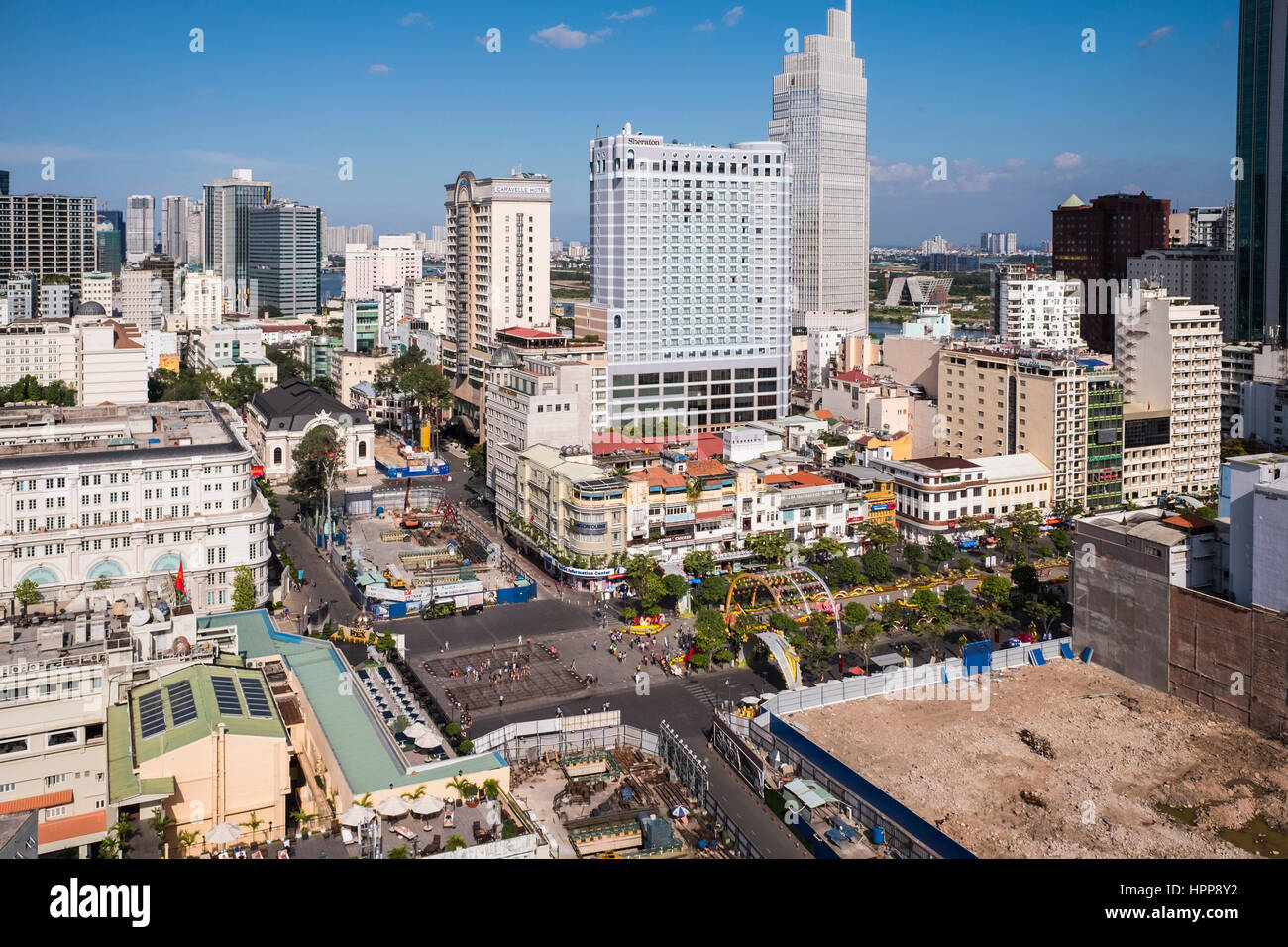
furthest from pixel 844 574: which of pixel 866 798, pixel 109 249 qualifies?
pixel 109 249

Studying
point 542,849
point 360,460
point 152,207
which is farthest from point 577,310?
point 152,207

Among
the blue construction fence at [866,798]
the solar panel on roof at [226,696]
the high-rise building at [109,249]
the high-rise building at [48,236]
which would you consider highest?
the high-rise building at [109,249]

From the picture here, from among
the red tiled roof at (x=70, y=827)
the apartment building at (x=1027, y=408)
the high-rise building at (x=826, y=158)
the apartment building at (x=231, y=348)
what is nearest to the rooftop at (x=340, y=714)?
the red tiled roof at (x=70, y=827)

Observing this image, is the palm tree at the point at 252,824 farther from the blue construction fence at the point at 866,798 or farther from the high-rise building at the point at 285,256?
the high-rise building at the point at 285,256

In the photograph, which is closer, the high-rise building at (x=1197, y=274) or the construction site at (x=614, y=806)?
the construction site at (x=614, y=806)

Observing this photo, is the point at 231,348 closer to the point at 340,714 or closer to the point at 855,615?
the point at 855,615

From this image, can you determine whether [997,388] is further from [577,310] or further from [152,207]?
[152,207]
